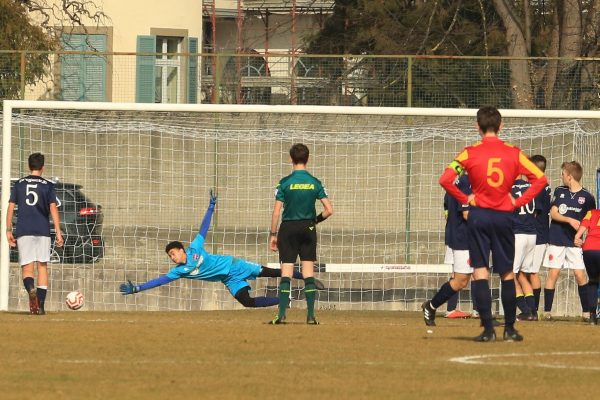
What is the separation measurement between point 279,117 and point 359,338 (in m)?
10.2

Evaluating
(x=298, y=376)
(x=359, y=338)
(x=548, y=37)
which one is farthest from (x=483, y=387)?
(x=548, y=37)

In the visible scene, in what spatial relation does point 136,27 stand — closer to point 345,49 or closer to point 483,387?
point 345,49

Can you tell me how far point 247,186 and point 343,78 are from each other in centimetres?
246

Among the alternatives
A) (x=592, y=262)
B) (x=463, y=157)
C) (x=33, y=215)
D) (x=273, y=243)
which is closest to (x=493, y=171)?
(x=463, y=157)

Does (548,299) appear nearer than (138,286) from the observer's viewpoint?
No

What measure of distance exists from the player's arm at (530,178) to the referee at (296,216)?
310cm

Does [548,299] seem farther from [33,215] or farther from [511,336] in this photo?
[33,215]

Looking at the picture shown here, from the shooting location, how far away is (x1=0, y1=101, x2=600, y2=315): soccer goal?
69.8ft

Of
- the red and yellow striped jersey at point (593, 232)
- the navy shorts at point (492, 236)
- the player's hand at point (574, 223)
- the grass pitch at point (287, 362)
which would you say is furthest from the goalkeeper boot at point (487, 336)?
the player's hand at point (574, 223)

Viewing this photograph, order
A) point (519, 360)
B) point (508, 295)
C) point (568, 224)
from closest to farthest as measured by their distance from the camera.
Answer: point (519, 360) < point (508, 295) < point (568, 224)

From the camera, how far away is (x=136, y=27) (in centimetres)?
3800

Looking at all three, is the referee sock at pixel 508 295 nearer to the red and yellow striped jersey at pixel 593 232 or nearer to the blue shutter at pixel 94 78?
the red and yellow striped jersey at pixel 593 232

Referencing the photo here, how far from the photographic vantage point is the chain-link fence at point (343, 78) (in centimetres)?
Answer: 2291

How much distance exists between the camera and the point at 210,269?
17.4m
